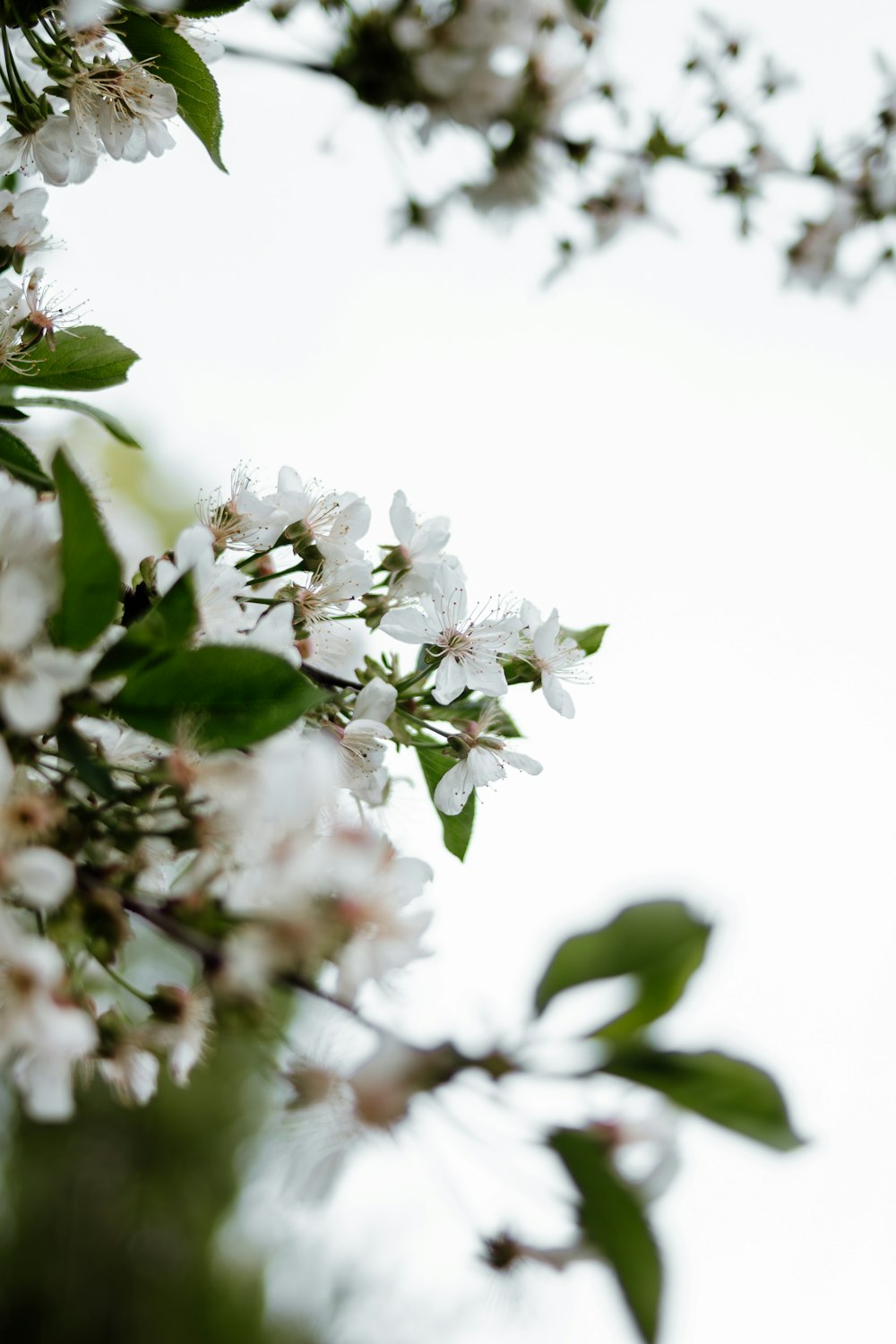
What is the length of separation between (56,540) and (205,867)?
0.12m

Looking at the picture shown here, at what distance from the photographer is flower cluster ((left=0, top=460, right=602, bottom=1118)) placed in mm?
302

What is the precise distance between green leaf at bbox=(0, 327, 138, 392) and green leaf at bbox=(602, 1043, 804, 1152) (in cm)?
44

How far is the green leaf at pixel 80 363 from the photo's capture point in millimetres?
Result: 570

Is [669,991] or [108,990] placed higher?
[669,991]

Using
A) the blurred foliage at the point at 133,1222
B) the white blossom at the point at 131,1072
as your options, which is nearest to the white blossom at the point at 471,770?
the white blossom at the point at 131,1072

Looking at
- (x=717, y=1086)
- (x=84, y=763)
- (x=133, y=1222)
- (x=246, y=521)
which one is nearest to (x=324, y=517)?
(x=246, y=521)

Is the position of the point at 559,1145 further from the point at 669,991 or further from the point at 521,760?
the point at 521,760

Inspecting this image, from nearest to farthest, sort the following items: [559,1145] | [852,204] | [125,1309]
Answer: [559,1145], [852,204], [125,1309]

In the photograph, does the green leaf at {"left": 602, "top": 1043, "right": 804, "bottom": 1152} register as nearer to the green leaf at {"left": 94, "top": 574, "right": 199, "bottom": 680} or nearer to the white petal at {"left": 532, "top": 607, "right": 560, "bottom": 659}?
the green leaf at {"left": 94, "top": 574, "right": 199, "bottom": 680}

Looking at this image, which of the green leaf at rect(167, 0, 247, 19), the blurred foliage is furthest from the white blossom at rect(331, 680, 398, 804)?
the blurred foliage

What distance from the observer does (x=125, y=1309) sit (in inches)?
137

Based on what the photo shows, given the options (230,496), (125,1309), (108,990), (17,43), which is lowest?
(125,1309)

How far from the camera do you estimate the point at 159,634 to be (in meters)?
0.38

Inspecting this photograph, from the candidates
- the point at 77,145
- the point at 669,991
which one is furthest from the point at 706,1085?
the point at 77,145
